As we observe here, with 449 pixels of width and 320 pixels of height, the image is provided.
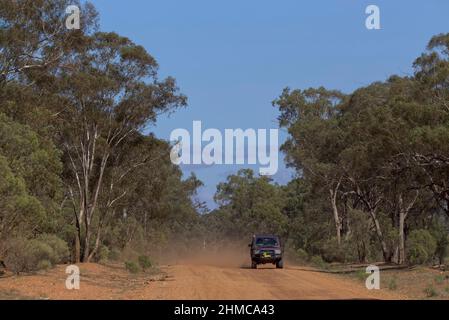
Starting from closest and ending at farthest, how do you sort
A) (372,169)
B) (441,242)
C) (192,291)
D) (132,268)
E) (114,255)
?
(192,291)
(132,268)
(372,169)
(114,255)
(441,242)

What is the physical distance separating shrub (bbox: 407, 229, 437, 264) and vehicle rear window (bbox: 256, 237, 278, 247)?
614 inches

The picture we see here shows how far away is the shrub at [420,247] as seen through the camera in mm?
50656

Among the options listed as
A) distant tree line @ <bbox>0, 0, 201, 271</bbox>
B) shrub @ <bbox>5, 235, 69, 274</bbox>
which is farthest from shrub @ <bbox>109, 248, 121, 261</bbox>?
shrub @ <bbox>5, 235, 69, 274</bbox>

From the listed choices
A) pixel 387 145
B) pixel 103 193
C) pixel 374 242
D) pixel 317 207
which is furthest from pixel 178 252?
pixel 387 145

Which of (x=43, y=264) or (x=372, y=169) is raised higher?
(x=372, y=169)

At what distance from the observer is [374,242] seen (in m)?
62.5

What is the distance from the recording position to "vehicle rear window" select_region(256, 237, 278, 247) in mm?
39534

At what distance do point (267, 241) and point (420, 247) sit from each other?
54.0 ft

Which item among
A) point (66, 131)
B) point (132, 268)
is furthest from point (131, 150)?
point (132, 268)

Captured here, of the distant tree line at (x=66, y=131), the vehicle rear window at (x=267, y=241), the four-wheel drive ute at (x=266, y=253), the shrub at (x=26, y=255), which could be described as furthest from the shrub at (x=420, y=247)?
the shrub at (x=26, y=255)

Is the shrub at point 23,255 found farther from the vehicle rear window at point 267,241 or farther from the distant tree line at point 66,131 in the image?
the vehicle rear window at point 267,241

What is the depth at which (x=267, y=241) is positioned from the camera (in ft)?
131

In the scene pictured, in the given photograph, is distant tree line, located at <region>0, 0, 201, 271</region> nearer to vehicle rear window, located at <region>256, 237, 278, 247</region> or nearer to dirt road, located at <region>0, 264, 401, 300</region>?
dirt road, located at <region>0, 264, 401, 300</region>

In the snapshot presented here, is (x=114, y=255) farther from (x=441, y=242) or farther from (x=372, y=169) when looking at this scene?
(x=441, y=242)
